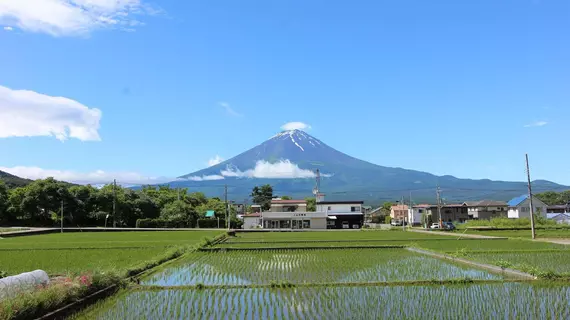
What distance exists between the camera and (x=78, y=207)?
4656cm

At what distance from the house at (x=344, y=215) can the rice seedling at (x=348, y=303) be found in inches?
1618

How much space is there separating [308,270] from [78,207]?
41.0 metres

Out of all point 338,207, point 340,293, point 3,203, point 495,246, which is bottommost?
point 495,246

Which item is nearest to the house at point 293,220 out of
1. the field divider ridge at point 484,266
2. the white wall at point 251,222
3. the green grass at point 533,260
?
the white wall at point 251,222

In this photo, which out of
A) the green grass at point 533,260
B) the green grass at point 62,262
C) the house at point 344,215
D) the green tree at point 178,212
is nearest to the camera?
the green grass at point 533,260

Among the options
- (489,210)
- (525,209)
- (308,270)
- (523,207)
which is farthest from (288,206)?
(308,270)

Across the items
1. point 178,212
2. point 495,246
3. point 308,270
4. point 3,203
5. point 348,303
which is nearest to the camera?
point 348,303

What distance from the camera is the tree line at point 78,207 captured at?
44481 millimetres

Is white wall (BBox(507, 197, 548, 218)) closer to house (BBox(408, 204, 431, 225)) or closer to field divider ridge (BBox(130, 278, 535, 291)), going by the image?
house (BBox(408, 204, 431, 225))

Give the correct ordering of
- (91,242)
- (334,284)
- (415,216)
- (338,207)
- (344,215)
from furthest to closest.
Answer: (415,216) < (338,207) < (344,215) < (91,242) < (334,284)

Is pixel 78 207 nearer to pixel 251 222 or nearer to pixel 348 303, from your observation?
pixel 251 222

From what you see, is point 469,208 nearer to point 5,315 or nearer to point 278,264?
point 278,264

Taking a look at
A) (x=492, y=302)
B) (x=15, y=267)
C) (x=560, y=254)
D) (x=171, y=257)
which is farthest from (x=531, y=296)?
(x=15, y=267)

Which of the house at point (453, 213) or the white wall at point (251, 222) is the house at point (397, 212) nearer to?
the house at point (453, 213)
